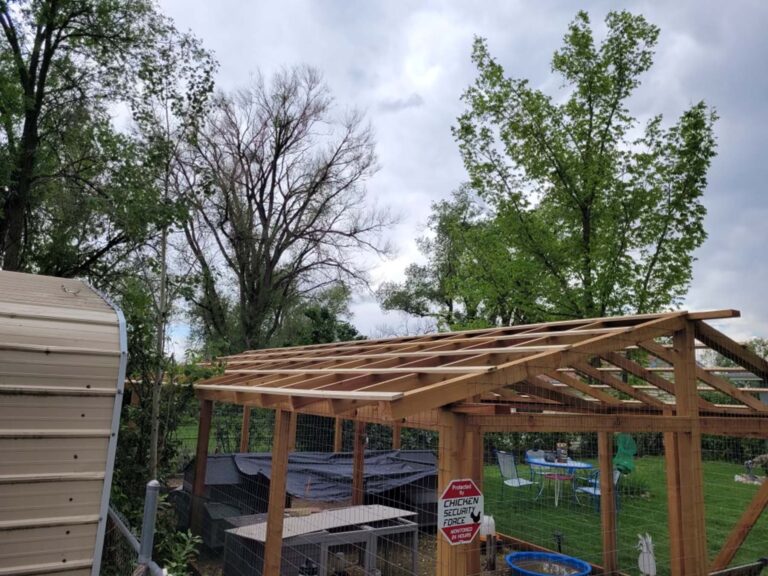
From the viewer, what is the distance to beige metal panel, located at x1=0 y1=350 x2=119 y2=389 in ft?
10.3

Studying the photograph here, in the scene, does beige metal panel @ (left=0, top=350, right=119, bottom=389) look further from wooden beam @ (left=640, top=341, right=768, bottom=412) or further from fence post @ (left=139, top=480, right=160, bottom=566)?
wooden beam @ (left=640, top=341, right=768, bottom=412)

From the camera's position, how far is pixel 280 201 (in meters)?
24.0

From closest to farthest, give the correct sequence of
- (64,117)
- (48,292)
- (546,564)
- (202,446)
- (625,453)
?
(48,292) < (546,564) < (202,446) < (625,453) < (64,117)

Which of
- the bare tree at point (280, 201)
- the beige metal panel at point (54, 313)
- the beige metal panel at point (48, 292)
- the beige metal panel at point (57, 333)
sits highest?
the bare tree at point (280, 201)

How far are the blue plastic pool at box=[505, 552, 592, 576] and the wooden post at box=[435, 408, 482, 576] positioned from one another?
341 centimetres

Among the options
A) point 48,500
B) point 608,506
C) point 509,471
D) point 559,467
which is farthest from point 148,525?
point 559,467

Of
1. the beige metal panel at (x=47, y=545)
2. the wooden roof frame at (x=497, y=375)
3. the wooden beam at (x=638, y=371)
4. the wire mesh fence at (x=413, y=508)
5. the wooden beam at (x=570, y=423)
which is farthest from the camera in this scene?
the wire mesh fence at (x=413, y=508)

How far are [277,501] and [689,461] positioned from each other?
376 centimetres

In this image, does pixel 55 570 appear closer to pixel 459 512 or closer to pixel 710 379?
pixel 459 512

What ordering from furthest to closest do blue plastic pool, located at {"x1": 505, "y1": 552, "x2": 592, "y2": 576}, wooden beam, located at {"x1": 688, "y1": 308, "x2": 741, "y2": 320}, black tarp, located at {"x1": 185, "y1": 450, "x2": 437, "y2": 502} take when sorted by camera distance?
black tarp, located at {"x1": 185, "y1": 450, "x2": 437, "y2": 502}
blue plastic pool, located at {"x1": 505, "y1": 552, "x2": 592, "y2": 576}
wooden beam, located at {"x1": 688, "y1": 308, "x2": 741, "y2": 320}

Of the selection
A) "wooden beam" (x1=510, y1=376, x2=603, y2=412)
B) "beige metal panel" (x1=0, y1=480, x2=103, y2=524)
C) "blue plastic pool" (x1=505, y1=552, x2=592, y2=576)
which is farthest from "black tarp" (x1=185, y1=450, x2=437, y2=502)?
"beige metal panel" (x1=0, y1=480, x2=103, y2=524)

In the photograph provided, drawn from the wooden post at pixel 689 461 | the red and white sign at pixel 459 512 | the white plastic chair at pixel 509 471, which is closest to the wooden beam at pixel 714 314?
the wooden post at pixel 689 461

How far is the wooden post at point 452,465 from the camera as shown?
10.7 ft

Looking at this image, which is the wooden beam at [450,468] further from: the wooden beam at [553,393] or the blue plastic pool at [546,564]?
the blue plastic pool at [546,564]
